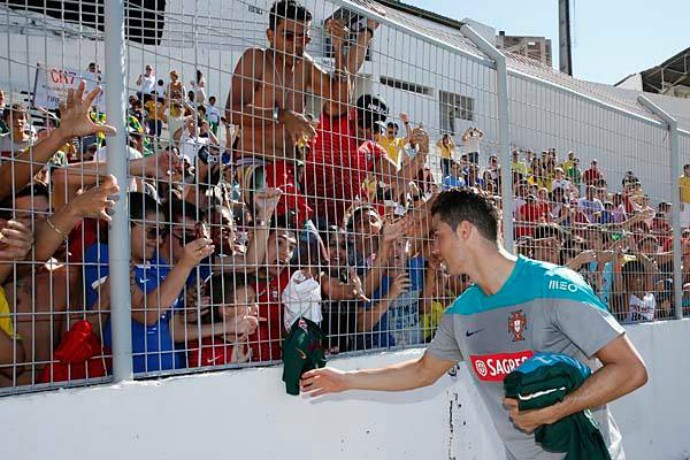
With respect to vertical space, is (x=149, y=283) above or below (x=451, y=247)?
below

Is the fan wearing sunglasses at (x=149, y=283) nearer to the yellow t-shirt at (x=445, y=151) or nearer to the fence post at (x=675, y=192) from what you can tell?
the yellow t-shirt at (x=445, y=151)

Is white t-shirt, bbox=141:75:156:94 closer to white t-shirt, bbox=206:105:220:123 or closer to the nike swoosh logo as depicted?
white t-shirt, bbox=206:105:220:123

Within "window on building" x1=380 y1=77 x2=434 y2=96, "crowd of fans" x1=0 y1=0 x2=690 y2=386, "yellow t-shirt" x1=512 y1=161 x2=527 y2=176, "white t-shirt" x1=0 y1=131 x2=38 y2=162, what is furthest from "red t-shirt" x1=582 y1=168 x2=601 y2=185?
"white t-shirt" x1=0 y1=131 x2=38 y2=162

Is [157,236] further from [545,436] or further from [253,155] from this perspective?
[545,436]

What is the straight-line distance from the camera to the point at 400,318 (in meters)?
4.60

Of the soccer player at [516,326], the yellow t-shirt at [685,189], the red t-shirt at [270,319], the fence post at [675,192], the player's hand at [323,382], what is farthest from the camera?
the yellow t-shirt at [685,189]

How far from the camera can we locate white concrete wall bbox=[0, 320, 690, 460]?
278 centimetres

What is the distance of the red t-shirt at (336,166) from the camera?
161 inches

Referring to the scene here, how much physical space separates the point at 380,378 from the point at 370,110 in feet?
5.27

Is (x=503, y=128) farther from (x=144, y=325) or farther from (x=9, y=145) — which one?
(x=9, y=145)

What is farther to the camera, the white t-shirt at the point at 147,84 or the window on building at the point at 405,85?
the window on building at the point at 405,85

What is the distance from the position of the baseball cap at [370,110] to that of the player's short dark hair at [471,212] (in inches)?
51.3

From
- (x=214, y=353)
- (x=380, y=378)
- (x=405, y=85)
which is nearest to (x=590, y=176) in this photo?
(x=405, y=85)

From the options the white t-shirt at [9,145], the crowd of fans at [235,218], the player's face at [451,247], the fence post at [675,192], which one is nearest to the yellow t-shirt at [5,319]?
the crowd of fans at [235,218]
